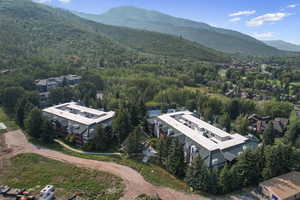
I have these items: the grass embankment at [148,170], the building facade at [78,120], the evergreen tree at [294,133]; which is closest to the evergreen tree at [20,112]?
the building facade at [78,120]

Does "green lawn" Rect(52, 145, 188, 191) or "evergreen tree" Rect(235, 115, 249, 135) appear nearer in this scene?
"green lawn" Rect(52, 145, 188, 191)

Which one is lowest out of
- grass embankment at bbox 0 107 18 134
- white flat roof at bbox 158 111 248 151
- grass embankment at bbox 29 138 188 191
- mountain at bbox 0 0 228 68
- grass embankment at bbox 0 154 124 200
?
grass embankment at bbox 0 154 124 200

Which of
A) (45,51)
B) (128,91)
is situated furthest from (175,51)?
(128,91)

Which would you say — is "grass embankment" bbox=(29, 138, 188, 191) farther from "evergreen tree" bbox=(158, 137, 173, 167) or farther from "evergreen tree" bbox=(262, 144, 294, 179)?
"evergreen tree" bbox=(262, 144, 294, 179)

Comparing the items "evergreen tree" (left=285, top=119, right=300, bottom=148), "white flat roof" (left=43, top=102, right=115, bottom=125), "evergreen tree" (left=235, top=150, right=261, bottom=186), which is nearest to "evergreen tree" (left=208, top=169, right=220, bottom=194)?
"evergreen tree" (left=235, top=150, right=261, bottom=186)

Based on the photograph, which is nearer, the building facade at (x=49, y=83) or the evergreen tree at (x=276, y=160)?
the evergreen tree at (x=276, y=160)

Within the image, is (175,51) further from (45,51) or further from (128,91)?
(128,91)

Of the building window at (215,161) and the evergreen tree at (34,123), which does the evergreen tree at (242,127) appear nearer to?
the building window at (215,161)
